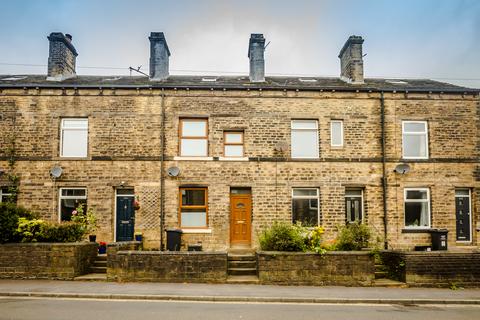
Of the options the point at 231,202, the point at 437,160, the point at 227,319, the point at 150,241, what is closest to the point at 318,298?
the point at 227,319

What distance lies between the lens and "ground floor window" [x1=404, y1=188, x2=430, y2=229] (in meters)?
17.1

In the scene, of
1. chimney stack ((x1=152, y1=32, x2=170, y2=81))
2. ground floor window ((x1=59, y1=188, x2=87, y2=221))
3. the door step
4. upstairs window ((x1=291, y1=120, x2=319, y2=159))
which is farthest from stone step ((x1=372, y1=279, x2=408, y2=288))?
chimney stack ((x1=152, y1=32, x2=170, y2=81))

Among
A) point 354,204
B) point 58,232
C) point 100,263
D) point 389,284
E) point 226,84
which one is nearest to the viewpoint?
point 389,284

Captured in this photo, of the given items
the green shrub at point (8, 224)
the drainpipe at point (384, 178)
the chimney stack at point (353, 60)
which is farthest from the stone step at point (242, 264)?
the chimney stack at point (353, 60)

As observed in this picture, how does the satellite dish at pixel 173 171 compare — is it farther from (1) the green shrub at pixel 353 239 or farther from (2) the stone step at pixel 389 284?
(2) the stone step at pixel 389 284

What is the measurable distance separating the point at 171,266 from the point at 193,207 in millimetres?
5009

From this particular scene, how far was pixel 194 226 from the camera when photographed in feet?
54.6

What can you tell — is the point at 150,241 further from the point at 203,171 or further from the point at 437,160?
the point at 437,160

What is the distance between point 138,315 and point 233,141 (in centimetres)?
1007

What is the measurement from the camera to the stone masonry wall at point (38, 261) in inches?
474

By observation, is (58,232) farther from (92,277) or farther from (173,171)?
(173,171)

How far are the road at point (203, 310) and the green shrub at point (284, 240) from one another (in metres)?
2.86

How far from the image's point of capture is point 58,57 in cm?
1864

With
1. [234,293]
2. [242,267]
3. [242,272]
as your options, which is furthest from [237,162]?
[234,293]
